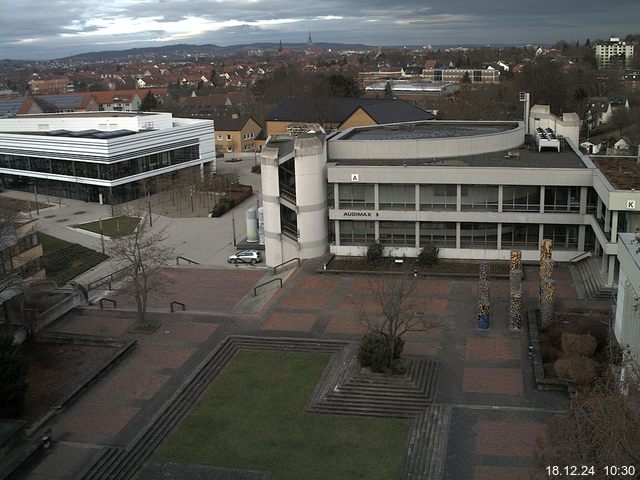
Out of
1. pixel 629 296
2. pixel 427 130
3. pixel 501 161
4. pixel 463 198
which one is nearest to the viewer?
pixel 629 296

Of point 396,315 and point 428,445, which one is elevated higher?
point 396,315

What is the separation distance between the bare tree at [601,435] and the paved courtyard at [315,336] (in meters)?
4.78

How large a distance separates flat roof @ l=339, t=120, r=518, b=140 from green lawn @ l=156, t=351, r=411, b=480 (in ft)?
80.2

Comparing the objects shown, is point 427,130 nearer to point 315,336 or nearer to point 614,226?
point 614,226

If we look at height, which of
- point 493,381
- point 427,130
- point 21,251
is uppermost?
point 427,130

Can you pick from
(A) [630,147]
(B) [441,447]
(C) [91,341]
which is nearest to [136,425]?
(C) [91,341]

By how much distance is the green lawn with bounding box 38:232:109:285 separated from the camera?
1751 inches

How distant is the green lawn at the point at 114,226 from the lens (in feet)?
179

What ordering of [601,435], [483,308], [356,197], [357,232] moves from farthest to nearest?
[357,232], [356,197], [483,308], [601,435]

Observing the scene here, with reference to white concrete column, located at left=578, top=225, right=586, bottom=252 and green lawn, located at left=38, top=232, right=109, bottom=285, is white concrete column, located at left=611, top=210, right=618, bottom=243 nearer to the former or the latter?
white concrete column, located at left=578, top=225, right=586, bottom=252

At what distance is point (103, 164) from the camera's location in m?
64.1

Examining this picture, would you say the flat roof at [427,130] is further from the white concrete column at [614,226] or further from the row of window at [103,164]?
the row of window at [103,164]

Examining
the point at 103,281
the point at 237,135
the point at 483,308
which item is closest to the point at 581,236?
the point at 483,308

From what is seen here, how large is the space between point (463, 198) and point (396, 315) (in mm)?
16055
